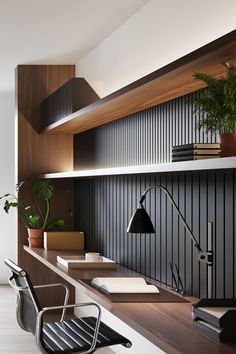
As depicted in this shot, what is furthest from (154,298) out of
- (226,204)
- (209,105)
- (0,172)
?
(0,172)

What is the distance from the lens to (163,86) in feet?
9.96

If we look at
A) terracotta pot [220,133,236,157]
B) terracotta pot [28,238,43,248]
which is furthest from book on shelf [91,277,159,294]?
terracotta pot [28,238,43,248]

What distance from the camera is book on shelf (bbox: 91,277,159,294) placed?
3.17m

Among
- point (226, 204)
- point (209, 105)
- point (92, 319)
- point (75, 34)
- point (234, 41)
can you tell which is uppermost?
point (75, 34)

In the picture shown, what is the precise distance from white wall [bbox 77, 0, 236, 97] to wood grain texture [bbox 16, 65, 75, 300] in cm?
81

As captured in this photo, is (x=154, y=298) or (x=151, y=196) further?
(x=151, y=196)

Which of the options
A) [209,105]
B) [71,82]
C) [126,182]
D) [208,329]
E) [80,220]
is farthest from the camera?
[80,220]

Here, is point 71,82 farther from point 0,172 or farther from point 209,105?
point 0,172

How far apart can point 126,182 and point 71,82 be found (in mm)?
891

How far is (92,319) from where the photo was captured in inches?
151

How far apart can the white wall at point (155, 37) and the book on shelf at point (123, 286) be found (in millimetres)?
1194

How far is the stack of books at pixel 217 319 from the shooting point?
6.96 feet

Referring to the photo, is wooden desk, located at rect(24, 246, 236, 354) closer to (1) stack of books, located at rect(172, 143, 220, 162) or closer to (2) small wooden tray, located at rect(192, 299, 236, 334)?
(2) small wooden tray, located at rect(192, 299, 236, 334)

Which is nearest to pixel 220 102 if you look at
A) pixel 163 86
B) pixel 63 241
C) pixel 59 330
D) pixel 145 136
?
pixel 163 86
